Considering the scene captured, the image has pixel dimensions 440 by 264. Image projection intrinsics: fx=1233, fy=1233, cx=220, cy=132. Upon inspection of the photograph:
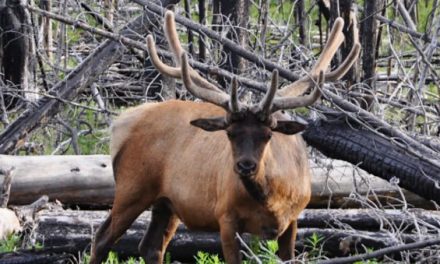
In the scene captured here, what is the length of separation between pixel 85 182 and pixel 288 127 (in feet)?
9.99

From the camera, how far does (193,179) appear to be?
913 cm

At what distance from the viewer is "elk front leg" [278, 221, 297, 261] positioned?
884 cm

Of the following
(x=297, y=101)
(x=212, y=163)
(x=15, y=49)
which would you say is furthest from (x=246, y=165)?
(x=15, y=49)

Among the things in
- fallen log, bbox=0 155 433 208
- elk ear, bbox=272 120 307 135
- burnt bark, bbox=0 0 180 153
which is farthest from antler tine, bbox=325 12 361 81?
burnt bark, bbox=0 0 180 153

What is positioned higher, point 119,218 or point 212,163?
point 212,163

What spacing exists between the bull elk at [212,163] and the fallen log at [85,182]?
1.28 m

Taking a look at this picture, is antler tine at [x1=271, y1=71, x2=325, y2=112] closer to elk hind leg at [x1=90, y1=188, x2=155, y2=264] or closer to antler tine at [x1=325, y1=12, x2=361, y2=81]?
antler tine at [x1=325, y1=12, x2=361, y2=81]

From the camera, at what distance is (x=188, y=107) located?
949 cm

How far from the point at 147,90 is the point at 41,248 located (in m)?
3.01

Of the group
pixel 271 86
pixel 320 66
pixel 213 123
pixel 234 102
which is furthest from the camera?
pixel 320 66

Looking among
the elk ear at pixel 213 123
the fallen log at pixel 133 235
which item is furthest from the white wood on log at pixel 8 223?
the elk ear at pixel 213 123

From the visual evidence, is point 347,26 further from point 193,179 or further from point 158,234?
point 158,234

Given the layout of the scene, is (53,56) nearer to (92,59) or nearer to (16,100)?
(16,100)

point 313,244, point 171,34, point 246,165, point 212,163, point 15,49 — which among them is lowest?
point 313,244
